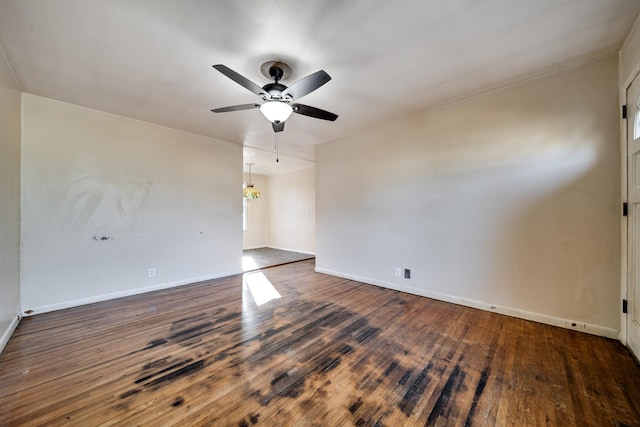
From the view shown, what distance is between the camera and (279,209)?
8.02 metres

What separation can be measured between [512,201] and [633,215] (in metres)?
0.82

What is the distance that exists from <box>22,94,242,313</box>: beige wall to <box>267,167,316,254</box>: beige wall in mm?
2958

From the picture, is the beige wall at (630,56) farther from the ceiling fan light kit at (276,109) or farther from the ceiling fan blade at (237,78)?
the ceiling fan blade at (237,78)

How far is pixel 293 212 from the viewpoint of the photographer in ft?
24.7

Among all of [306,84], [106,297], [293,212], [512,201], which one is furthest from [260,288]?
[293,212]

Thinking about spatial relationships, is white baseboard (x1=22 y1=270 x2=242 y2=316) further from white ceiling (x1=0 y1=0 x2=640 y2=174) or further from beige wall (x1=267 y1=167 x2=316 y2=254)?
beige wall (x1=267 y1=167 x2=316 y2=254)

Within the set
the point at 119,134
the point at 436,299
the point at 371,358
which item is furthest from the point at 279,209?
the point at 371,358

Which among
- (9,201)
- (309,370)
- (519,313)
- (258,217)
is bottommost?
(309,370)

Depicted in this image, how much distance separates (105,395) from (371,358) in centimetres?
185

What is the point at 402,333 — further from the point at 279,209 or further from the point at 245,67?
the point at 279,209

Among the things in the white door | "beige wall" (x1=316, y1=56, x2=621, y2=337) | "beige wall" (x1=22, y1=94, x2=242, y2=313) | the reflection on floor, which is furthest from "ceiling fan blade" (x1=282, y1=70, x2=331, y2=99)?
the reflection on floor

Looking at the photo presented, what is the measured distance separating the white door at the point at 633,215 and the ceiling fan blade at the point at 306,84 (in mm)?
2454

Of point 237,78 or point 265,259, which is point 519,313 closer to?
point 237,78

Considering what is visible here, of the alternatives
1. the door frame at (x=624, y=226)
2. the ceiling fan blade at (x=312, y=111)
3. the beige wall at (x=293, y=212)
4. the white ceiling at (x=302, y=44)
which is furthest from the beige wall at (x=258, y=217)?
the door frame at (x=624, y=226)
